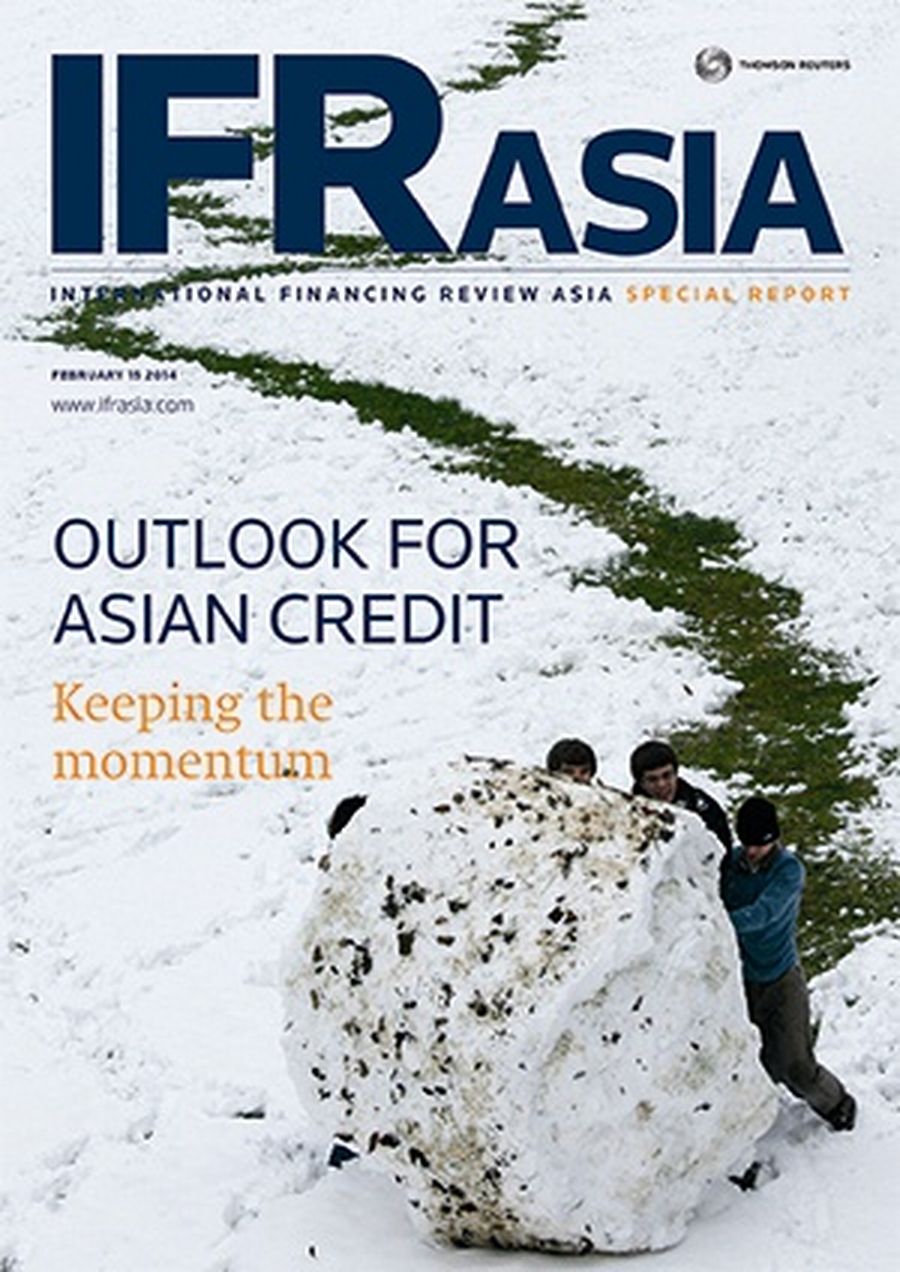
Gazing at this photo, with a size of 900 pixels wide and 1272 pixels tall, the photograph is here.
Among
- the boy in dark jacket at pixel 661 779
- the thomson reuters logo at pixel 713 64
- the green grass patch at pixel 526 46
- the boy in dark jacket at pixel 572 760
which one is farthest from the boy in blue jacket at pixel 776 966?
the green grass patch at pixel 526 46

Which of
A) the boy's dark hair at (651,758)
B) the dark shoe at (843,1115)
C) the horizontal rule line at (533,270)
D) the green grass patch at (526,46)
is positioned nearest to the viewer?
the boy's dark hair at (651,758)

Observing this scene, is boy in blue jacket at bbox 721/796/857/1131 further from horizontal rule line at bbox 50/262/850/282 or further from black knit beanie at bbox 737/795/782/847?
horizontal rule line at bbox 50/262/850/282

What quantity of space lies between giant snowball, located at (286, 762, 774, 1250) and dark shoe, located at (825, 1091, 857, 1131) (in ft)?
2.02

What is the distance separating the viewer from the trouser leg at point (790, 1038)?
8773 mm

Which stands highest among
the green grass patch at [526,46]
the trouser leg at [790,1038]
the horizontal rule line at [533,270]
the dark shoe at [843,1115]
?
the green grass patch at [526,46]

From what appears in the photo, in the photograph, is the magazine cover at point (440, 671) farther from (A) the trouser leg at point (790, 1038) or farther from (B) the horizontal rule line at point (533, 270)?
(B) the horizontal rule line at point (533, 270)

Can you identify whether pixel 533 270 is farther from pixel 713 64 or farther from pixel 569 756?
pixel 569 756

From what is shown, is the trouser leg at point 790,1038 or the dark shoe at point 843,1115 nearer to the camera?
the trouser leg at point 790,1038

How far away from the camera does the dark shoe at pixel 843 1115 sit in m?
8.90

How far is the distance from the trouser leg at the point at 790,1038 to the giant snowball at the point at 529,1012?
43cm

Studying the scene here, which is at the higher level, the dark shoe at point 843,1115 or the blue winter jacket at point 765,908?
the blue winter jacket at point 765,908

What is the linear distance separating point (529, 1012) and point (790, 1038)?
5.07ft

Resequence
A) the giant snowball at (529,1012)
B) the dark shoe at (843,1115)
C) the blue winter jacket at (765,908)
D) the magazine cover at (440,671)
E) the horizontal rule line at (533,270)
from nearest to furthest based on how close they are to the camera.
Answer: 1. the giant snowball at (529,1012)
2. the magazine cover at (440,671)
3. the blue winter jacket at (765,908)
4. the dark shoe at (843,1115)
5. the horizontal rule line at (533,270)

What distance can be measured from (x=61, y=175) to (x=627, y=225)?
453 cm
